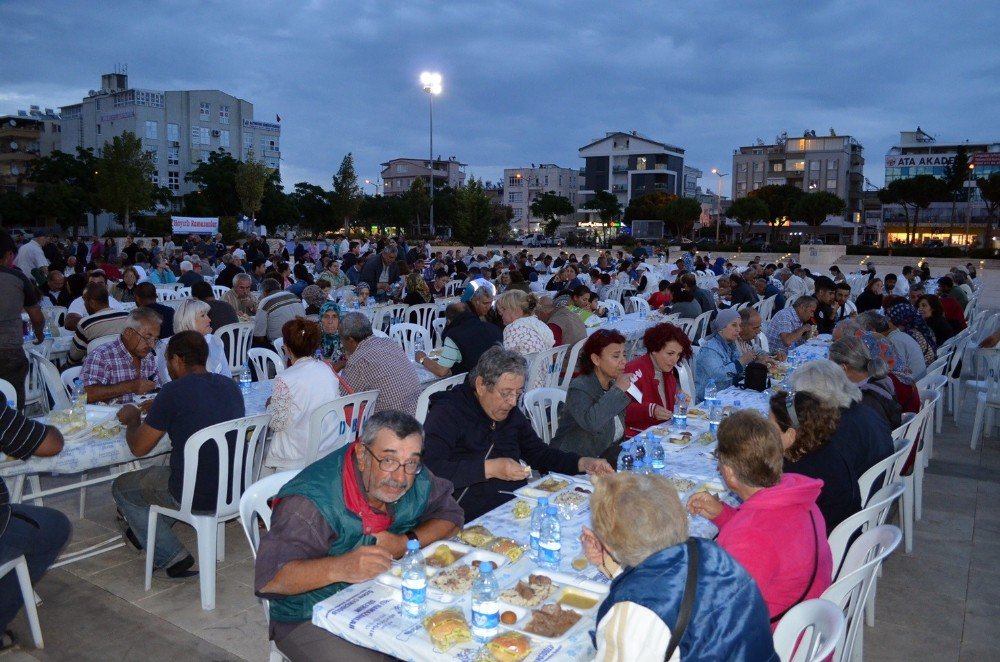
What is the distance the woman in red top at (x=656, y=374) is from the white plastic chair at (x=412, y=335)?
3313 millimetres

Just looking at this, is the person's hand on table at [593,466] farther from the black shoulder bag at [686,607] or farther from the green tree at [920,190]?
the green tree at [920,190]

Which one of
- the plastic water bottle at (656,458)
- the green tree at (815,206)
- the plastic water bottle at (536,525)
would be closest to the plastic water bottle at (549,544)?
the plastic water bottle at (536,525)

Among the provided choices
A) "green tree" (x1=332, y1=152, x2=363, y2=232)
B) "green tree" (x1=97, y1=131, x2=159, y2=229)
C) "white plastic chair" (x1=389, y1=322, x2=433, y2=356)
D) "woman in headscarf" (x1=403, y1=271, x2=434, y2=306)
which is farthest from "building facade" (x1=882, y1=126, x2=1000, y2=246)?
"white plastic chair" (x1=389, y1=322, x2=433, y2=356)

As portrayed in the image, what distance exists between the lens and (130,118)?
5778 centimetres

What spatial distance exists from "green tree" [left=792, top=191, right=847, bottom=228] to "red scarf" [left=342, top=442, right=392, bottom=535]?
5420 centimetres

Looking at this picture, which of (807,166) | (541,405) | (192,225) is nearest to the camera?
(541,405)

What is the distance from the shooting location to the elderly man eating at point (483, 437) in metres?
3.33

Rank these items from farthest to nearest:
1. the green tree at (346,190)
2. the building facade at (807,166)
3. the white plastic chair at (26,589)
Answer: the building facade at (807,166) → the green tree at (346,190) → the white plastic chair at (26,589)

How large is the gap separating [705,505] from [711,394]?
2443 mm

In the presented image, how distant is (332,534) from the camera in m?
2.39

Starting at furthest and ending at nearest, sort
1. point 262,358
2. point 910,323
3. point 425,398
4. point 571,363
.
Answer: point 910,323
point 571,363
point 262,358
point 425,398

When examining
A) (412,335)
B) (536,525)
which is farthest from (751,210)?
→ (536,525)

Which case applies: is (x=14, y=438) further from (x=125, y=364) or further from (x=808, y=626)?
(x=808, y=626)

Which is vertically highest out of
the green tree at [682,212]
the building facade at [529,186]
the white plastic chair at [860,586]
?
the building facade at [529,186]
